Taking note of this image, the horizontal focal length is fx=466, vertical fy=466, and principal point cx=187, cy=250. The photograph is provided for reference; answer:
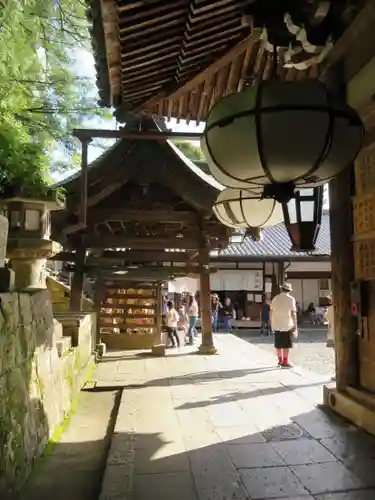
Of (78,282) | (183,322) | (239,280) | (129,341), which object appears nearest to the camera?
(78,282)

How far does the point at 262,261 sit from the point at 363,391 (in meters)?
20.0

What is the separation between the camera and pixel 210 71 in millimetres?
4691

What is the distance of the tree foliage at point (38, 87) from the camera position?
15.9ft

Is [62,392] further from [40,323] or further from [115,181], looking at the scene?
[115,181]

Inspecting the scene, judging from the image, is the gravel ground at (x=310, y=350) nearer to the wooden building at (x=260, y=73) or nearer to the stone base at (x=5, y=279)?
the wooden building at (x=260, y=73)

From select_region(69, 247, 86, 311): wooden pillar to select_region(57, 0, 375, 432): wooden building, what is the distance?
660 cm

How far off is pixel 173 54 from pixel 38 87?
4417 mm

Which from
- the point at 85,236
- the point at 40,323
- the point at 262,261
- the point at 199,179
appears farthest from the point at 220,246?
the point at 262,261

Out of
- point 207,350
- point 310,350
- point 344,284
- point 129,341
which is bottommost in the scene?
point 310,350

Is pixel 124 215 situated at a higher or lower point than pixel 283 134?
higher

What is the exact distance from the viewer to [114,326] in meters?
13.1

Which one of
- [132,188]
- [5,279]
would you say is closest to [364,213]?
[5,279]

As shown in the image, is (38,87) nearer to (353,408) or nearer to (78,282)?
(78,282)

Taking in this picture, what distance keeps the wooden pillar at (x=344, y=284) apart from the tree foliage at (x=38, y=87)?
10.5 ft
